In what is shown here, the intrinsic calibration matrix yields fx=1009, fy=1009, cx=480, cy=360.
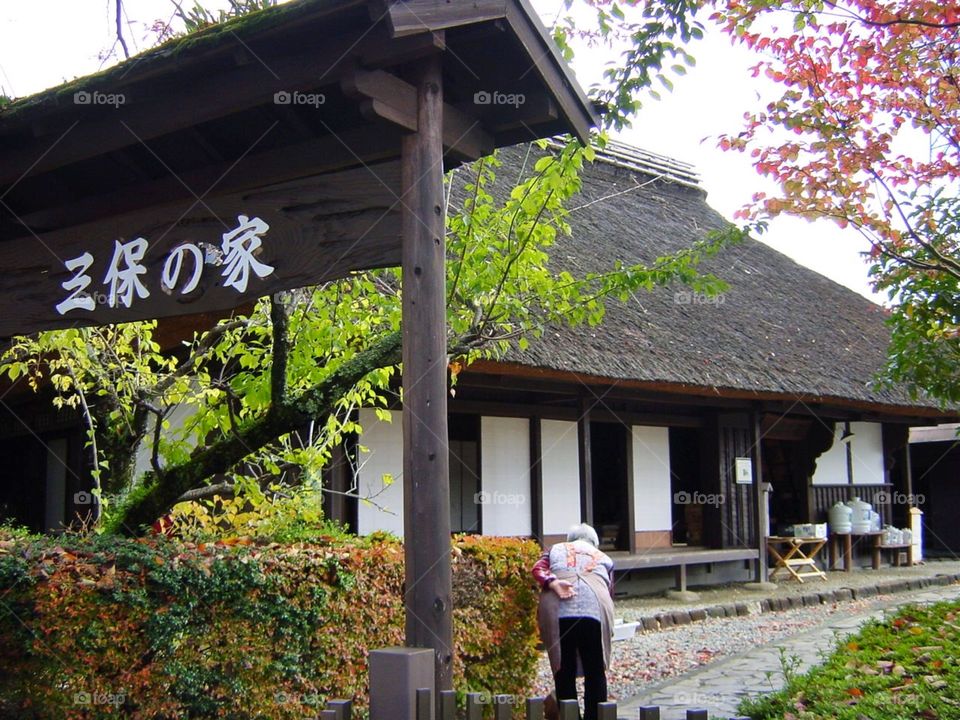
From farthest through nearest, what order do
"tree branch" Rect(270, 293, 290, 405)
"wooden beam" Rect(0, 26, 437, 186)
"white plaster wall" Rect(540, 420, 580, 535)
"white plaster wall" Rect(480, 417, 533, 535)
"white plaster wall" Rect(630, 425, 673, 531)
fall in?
1. "white plaster wall" Rect(630, 425, 673, 531)
2. "white plaster wall" Rect(540, 420, 580, 535)
3. "white plaster wall" Rect(480, 417, 533, 535)
4. "tree branch" Rect(270, 293, 290, 405)
5. "wooden beam" Rect(0, 26, 437, 186)

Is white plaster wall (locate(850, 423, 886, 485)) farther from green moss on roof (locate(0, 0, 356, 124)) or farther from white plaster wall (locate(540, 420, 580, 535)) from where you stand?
green moss on roof (locate(0, 0, 356, 124))

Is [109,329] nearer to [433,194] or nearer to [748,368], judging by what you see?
[433,194]

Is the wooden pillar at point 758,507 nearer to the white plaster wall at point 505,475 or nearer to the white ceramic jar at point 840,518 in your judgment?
the white ceramic jar at point 840,518

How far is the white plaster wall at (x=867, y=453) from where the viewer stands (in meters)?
17.3

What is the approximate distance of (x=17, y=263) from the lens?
482 cm

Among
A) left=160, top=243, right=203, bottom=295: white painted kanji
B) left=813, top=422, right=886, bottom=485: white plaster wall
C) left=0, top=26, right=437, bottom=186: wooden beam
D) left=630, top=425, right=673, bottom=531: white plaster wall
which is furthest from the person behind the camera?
left=813, top=422, right=886, bottom=485: white plaster wall

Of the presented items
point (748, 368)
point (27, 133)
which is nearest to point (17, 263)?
point (27, 133)

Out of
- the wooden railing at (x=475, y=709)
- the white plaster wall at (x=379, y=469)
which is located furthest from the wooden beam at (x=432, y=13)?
the white plaster wall at (x=379, y=469)

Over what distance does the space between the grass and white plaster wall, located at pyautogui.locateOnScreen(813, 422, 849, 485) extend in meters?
9.79

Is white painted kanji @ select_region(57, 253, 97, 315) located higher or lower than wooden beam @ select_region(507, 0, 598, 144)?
lower

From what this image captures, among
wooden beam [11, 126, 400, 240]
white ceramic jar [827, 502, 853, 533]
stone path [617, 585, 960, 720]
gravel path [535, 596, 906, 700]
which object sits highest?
wooden beam [11, 126, 400, 240]

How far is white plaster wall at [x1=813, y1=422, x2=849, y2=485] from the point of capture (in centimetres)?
1628

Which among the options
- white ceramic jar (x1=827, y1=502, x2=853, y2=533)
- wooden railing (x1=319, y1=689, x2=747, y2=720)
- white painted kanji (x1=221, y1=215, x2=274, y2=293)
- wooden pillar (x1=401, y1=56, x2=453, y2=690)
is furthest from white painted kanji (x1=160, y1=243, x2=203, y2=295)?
white ceramic jar (x1=827, y1=502, x2=853, y2=533)

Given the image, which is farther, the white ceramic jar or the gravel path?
the white ceramic jar
